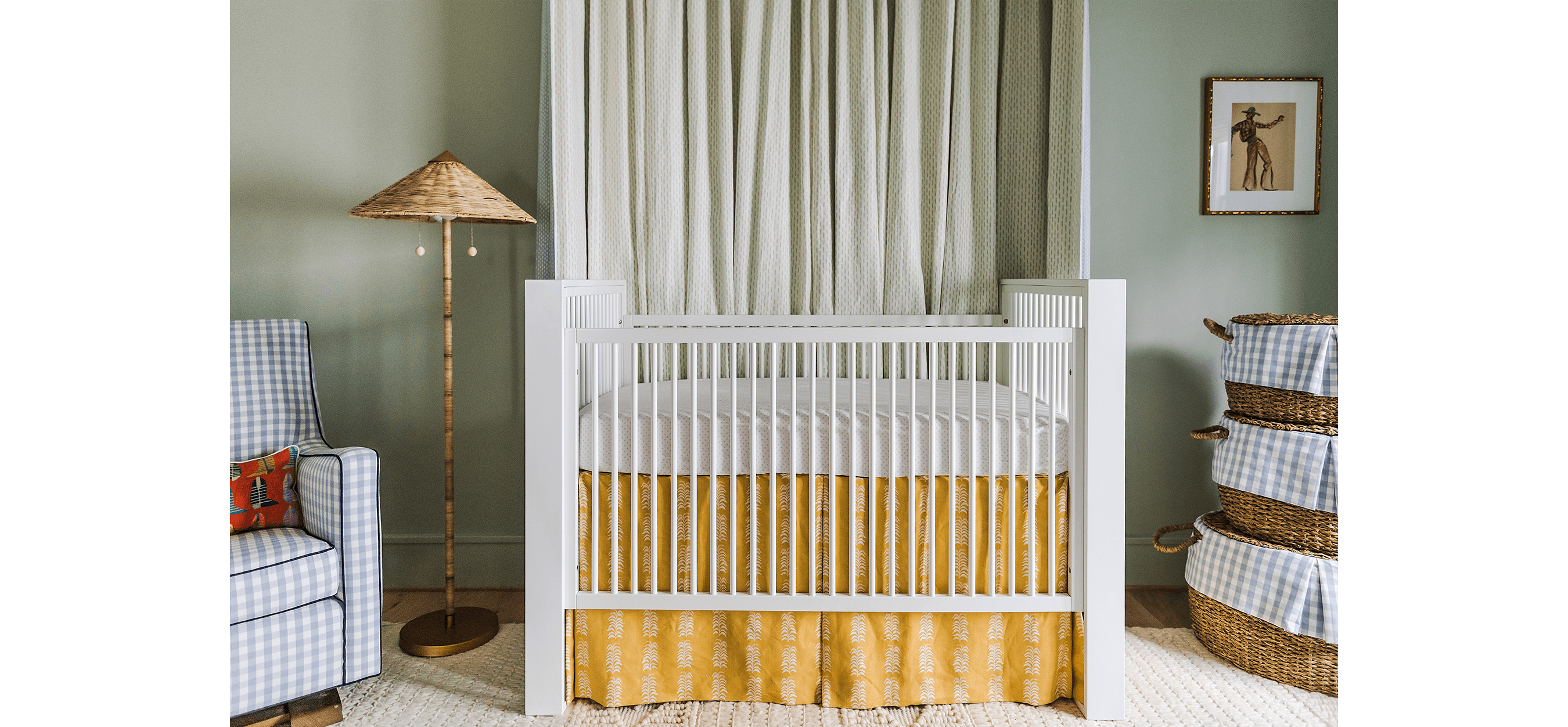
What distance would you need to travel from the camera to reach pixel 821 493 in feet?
5.88

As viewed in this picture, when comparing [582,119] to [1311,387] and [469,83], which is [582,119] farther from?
[1311,387]

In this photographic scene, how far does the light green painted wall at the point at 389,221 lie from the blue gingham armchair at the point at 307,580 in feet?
1.67

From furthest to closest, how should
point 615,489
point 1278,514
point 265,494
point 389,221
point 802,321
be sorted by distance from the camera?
point 389,221, point 802,321, point 1278,514, point 265,494, point 615,489

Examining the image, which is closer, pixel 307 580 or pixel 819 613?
pixel 307 580

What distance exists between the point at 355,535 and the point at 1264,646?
2.15 metres

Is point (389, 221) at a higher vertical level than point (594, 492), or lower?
higher

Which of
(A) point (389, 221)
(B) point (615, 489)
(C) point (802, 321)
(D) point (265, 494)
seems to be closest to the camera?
(B) point (615, 489)

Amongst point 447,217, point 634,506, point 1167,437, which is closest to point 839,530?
point 634,506

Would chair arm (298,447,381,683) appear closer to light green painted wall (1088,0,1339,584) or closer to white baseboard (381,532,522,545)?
white baseboard (381,532,522,545)

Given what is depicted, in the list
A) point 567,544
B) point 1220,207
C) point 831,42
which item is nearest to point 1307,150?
point 1220,207

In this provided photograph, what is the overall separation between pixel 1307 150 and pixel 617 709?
259cm

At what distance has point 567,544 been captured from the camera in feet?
5.81

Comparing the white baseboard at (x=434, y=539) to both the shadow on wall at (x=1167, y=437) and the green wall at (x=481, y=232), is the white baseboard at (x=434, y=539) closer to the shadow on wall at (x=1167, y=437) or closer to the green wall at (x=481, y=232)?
the green wall at (x=481, y=232)

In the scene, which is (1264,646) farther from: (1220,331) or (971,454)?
(971,454)
